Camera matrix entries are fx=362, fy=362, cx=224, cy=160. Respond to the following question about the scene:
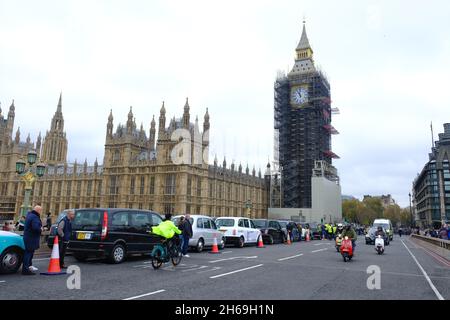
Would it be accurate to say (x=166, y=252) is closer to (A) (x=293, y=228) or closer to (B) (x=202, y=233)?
(B) (x=202, y=233)

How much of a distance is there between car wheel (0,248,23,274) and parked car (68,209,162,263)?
2.45 metres

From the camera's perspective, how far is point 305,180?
229 feet

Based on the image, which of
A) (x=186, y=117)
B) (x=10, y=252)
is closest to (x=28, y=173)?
(x=10, y=252)

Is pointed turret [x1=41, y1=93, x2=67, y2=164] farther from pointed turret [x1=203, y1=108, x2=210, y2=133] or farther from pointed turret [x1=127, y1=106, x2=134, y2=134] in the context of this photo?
pointed turret [x1=203, y1=108, x2=210, y2=133]

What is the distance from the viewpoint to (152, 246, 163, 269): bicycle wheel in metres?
11.3

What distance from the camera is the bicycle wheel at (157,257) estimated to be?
11289mm

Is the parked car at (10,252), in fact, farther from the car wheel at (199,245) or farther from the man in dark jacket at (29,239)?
the car wheel at (199,245)

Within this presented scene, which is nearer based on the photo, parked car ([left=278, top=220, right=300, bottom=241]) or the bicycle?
the bicycle

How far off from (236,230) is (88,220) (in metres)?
10.7

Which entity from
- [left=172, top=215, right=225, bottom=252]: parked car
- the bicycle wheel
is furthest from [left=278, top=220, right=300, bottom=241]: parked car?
the bicycle wheel

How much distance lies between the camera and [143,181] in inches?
2522
